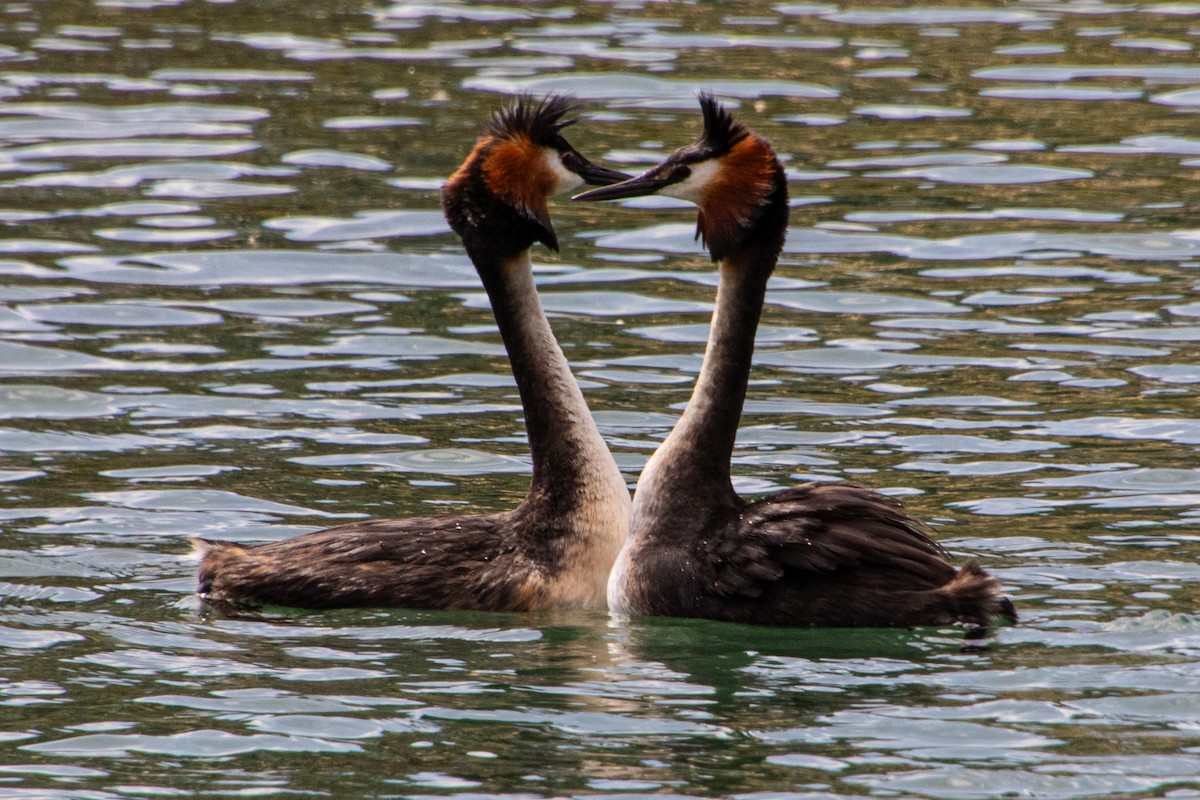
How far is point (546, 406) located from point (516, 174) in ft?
3.39

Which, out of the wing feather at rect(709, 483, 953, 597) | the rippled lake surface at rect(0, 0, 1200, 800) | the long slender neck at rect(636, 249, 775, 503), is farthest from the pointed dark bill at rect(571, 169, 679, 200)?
the rippled lake surface at rect(0, 0, 1200, 800)

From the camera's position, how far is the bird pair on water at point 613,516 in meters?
7.79

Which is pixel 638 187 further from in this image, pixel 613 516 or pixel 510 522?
pixel 510 522

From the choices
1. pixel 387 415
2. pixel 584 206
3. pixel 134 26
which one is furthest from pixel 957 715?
pixel 134 26

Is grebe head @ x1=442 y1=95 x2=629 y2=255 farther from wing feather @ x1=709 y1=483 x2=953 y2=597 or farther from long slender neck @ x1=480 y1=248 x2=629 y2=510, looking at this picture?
wing feather @ x1=709 y1=483 x2=953 y2=597

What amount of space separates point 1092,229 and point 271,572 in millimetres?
8110

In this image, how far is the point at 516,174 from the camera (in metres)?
8.71

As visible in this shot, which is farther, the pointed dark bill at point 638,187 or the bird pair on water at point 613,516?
the pointed dark bill at point 638,187

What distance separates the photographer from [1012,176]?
1591 centimetres

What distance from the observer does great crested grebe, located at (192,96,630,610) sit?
8336 millimetres

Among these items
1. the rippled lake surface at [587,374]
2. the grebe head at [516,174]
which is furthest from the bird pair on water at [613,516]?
the rippled lake surface at [587,374]

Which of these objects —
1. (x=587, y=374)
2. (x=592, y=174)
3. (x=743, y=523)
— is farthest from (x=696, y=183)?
(x=587, y=374)

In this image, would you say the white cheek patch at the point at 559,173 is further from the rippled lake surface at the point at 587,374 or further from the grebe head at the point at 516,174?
the rippled lake surface at the point at 587,374

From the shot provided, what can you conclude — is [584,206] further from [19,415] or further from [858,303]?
[19,415]
